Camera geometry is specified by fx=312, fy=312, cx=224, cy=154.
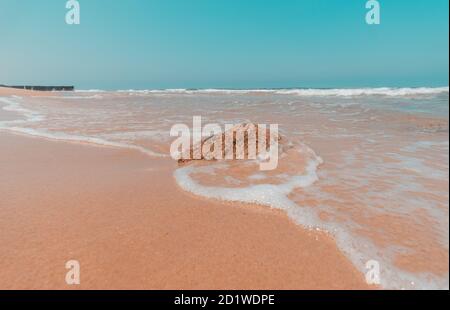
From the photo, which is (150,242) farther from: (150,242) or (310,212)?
(310,212)

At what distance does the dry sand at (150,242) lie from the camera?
202cm

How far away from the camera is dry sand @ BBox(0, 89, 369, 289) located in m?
2.02

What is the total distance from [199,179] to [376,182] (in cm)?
207

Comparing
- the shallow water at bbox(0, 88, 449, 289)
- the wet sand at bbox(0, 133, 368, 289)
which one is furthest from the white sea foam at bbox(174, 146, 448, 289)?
the wet sand at bbox(0, 133, 368, 289)

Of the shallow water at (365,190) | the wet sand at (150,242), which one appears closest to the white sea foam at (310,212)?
the shallow water at (365,190)

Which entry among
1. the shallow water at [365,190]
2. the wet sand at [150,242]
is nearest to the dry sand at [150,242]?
the wet sand at [150,242]

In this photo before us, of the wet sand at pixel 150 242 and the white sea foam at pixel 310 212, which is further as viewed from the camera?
the wet sand at pixel 150 242

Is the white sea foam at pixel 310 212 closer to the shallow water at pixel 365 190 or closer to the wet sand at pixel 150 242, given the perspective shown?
the shallow water at pixel 365 190

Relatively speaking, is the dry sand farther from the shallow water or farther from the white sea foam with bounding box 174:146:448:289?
the shallow water

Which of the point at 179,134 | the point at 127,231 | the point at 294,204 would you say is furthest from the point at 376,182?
the point at 179,134

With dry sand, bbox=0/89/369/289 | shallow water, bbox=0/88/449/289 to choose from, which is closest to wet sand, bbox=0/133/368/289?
dry sand, bbox=0/89/369/289

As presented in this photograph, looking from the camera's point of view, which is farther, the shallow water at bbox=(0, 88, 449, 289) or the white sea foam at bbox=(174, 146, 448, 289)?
the shallow water at bbox=(0, 88, 449, 289)

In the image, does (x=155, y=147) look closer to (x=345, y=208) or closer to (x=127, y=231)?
(x=127, y=231)

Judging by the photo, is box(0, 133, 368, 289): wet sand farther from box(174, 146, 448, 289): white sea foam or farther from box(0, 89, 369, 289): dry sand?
box(174, 146, 448, 289): white sea foam
